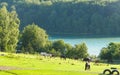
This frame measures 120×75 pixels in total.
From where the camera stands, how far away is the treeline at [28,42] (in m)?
115

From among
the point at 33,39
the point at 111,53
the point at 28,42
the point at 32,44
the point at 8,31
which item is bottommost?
the point at 111,53

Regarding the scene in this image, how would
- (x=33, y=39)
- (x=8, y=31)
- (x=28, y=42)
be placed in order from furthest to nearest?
(x=33, y=39), (x=28, y=42), (x=8, y=31)

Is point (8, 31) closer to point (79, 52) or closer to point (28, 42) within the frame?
point (28, 42)

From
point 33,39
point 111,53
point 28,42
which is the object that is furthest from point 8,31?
point 111,53

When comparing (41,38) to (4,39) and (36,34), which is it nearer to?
(36,34)

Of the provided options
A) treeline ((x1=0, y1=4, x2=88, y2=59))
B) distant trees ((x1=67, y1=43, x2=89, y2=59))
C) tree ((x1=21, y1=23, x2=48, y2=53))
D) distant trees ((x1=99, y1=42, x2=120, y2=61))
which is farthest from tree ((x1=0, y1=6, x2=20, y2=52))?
distant trees ((x1=99, y1=42, x2=120, y2=61))

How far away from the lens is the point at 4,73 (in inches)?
1447

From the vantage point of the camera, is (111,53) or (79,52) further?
(79,52)

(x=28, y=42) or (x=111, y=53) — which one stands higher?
(x=28, y=42)

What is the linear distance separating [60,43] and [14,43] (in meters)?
22.3

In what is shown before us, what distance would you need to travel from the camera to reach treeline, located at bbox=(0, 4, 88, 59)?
378ft

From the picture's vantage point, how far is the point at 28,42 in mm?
124562

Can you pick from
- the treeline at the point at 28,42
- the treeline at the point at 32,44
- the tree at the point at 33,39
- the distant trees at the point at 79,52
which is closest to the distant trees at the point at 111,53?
the treeline at the point at 32,44

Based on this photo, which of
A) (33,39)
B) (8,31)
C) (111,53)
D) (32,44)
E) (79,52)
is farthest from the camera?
(33,39)
